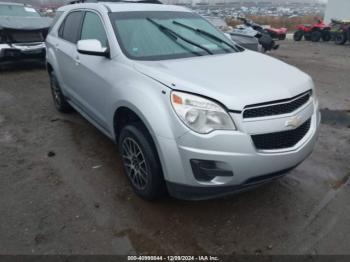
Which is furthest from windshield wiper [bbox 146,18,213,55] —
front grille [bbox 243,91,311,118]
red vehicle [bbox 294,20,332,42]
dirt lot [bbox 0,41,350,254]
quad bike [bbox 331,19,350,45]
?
red vehicle [bbox 294,20,332,42]

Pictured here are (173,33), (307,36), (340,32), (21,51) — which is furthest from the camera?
(307,36)

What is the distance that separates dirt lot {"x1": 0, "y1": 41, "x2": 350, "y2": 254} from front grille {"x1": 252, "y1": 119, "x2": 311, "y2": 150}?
0.73 metres

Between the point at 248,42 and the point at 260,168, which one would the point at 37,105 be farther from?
the point at 248,42

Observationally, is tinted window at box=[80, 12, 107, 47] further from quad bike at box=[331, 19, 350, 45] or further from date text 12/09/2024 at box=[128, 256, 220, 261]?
quad bike at box=[331, 19, 350, 45]

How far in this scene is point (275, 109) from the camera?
102 inches

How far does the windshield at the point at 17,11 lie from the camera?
31.6ft

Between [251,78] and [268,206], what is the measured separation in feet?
4.03

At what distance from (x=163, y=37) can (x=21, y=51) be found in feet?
21.9

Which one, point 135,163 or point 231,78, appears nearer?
point 231,78

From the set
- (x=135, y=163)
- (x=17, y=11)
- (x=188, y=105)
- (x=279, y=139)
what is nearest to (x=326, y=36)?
(x=17, y=11)

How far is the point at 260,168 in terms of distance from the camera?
2.49 metres

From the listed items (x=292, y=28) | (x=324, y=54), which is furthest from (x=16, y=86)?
(x=292, y=28)

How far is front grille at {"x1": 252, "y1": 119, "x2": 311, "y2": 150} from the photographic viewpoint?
2492 millimetres

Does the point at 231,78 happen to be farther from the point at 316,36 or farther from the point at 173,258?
the point at 316,36
